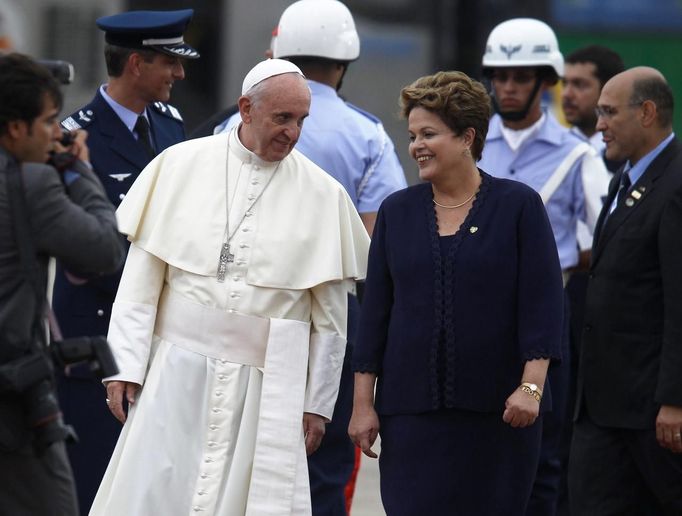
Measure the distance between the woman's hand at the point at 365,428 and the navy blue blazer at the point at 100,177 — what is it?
1184 millimetres

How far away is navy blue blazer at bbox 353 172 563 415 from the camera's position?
193 inches

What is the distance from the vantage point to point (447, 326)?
16.1 ft

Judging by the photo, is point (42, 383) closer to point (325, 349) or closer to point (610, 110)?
point (325, 349)

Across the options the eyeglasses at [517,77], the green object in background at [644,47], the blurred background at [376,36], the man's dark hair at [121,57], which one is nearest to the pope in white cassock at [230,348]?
the man's dark hair at [121,57]

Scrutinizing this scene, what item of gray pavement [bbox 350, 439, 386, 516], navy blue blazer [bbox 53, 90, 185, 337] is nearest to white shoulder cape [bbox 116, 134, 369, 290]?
navy blue blazer [bbox 53, 90, 185, 337]

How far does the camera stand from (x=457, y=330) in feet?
16.1

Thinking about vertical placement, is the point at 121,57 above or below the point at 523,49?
above

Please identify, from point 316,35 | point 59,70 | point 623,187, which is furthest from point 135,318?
point 623,187

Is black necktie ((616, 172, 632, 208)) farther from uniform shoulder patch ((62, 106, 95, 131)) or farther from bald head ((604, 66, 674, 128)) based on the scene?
uniform shoulder patch ((62, 106, 95, 131))

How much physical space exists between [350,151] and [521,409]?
158 centimetres

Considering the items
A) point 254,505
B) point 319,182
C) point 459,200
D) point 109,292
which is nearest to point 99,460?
point 109,292

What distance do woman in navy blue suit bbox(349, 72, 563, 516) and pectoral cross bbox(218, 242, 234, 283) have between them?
0.44 m

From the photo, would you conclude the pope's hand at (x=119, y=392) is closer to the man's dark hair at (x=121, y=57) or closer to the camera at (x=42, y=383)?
the camera at (x=42, y=383)

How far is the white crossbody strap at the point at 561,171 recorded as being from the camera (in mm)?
6914
